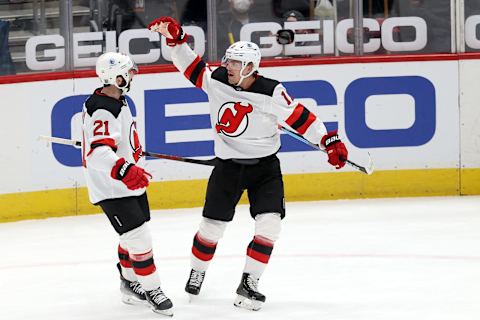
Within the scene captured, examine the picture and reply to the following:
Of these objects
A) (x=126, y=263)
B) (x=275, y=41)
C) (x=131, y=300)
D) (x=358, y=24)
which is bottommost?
(x=131, y=300)

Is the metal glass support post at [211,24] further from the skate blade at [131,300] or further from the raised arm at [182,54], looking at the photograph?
the skate blade at [131,300]

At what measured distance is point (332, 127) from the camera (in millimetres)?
8258

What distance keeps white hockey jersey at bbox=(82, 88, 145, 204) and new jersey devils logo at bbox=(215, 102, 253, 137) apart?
420 millimetres

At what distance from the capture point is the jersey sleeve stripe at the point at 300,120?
5.23 m

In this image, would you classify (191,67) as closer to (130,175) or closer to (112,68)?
(112,68)

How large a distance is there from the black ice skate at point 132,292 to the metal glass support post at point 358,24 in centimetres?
354

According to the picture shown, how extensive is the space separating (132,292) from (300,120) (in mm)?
1066

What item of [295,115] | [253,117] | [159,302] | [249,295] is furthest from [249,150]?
[159,302]

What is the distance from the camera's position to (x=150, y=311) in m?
5.19

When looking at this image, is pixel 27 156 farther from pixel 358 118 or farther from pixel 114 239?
pixel 358 118

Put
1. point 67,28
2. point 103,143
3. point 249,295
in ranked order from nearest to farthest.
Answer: point 103,143
point 249,295
point 67,28

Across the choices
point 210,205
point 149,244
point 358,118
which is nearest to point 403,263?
point 210,205

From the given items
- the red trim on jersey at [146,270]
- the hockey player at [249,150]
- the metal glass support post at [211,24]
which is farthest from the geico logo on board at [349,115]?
the red trim on jersey at [146,270]

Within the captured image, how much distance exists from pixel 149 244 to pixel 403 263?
1.66 metres
